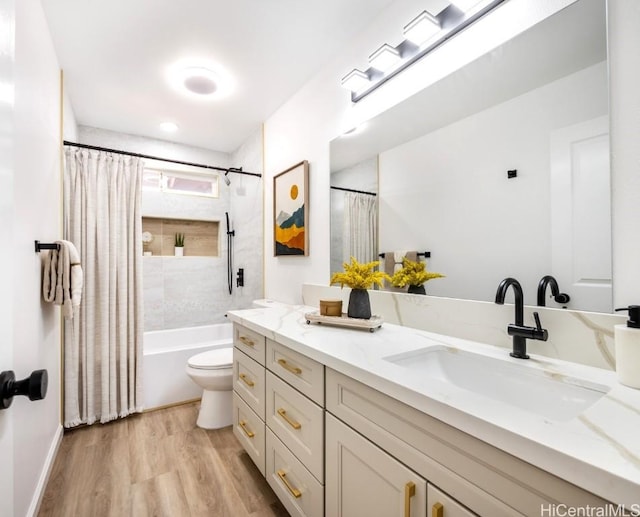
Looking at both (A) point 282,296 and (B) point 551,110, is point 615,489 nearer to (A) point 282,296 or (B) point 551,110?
(B) point 551,110

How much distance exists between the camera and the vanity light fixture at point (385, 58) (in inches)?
60.3

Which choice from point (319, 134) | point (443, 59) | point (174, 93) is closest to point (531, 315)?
point (443, 59)

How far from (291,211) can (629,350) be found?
81.3 inches

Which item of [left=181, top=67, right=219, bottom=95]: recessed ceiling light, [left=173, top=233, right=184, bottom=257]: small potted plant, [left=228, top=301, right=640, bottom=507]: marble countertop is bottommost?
[left=228, top=301, right=640, bottom=507]: marble countertop

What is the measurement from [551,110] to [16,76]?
2001 mm

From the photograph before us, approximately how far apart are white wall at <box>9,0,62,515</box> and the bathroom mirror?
165 cm

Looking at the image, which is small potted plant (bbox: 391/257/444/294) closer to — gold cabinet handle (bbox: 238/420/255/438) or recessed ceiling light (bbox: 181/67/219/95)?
gold cabinet handle (bbox: 238/420/255/438)

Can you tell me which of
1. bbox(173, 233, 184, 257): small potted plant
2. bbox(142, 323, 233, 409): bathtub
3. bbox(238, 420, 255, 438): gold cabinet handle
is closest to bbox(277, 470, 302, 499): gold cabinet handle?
bbox(238, 420, 255, 438): gold cabinet handle

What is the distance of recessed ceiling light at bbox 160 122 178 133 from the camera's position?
301cm

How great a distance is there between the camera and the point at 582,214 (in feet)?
3.20

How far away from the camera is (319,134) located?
7.14ft

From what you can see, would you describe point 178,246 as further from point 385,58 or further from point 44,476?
point 385,58

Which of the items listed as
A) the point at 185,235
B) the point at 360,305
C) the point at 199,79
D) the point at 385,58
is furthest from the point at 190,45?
the point at 185,235

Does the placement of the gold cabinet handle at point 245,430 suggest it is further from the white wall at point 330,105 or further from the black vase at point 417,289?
the black vase at point 417,289
